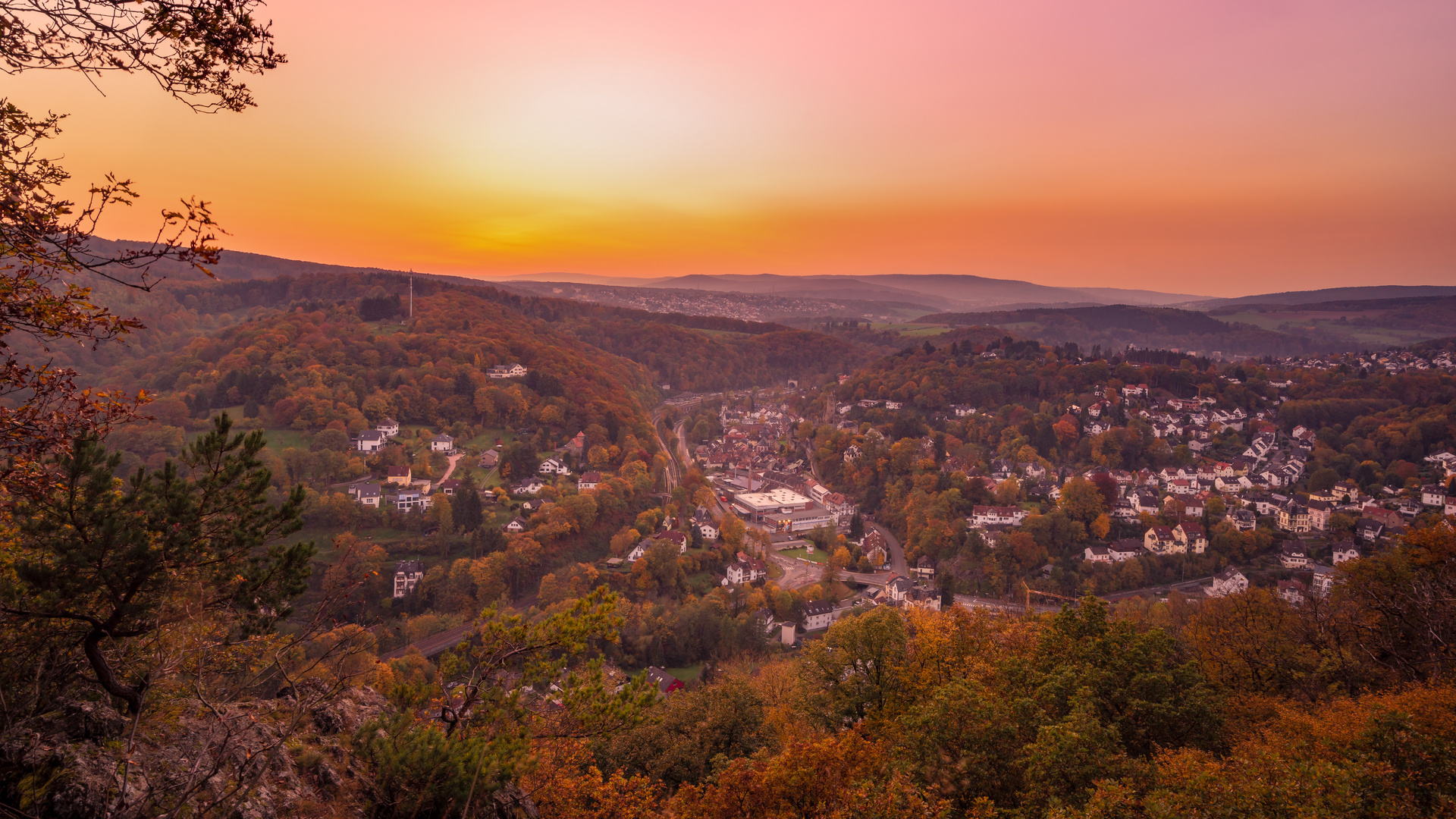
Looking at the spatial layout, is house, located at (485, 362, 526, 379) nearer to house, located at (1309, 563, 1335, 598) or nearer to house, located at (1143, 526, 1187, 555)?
house, located at (1143, 526, 1187, 555)

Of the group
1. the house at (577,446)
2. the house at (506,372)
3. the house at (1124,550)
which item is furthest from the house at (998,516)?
the house at (506,372)

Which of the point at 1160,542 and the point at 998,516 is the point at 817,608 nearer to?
the point at 998,516

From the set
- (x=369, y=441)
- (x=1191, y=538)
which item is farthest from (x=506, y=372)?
(x=1191, y=538)

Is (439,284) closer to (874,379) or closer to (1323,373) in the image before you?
(874,379)

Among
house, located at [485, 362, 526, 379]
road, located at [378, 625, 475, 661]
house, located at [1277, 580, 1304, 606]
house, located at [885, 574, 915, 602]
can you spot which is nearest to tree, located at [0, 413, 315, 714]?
road, located at [378, 625, 475, 661]

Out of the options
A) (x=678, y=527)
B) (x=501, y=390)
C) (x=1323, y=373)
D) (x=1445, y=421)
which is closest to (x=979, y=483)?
(x=678, y=527)

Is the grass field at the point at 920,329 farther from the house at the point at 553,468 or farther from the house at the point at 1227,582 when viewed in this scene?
the house at the point at 553,468
